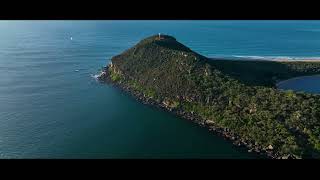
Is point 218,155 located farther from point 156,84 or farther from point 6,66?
point 6,66

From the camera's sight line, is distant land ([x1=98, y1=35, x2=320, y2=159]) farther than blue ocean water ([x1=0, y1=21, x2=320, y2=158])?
No

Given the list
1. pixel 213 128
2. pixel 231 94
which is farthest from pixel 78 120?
pixel 231 94

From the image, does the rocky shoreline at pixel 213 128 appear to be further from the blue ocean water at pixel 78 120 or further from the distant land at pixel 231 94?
the blue ocean water at pixel 78 120

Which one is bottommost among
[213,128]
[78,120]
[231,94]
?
→ [78,120]

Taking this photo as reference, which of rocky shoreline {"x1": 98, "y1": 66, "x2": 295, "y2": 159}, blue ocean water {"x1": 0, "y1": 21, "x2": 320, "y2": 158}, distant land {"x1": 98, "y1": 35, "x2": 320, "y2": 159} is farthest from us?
blue ocean water {"x1": 0, "y1": 21, "x2": 320, "y2": 158}

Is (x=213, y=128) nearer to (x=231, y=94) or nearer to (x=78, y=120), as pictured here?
(x=231, y=94)

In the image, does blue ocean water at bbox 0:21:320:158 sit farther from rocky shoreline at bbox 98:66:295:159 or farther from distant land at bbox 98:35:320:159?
distant land at bbox 98:35:320:159

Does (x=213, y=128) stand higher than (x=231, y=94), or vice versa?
(x=231, y=94)

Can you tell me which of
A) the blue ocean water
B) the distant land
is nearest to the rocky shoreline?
the distant land
